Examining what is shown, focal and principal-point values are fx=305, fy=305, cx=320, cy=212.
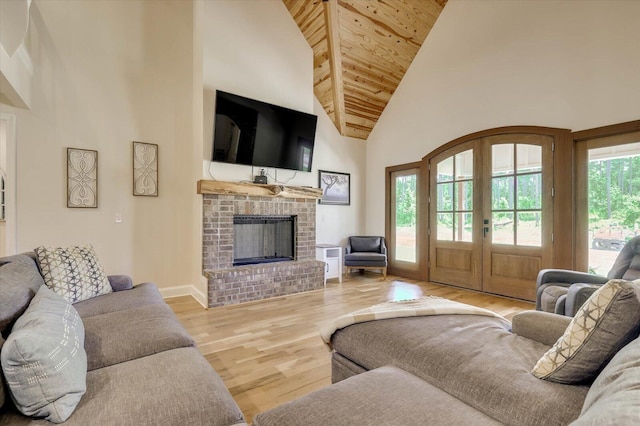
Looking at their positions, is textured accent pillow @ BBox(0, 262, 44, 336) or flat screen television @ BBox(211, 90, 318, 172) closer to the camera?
textured accent pillow @ BBox(0, 262, 44, 336)

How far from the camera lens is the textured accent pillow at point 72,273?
2.18 m

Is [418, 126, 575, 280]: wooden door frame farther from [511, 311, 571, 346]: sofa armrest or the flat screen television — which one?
the flat screen television

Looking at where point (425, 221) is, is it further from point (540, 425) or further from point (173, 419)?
point (173, 419)

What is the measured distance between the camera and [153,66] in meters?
3.93

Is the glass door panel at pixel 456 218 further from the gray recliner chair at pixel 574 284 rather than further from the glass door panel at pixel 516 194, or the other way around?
the gray recliner chair at pixel 574 284

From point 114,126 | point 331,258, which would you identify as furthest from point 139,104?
point 331,258

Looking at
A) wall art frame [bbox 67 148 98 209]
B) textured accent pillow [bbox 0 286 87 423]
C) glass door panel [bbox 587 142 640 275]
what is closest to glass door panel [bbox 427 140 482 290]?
glass door panel [bbox 587 142 640 275]

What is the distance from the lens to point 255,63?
4195mm

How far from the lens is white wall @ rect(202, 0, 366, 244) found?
3801mm

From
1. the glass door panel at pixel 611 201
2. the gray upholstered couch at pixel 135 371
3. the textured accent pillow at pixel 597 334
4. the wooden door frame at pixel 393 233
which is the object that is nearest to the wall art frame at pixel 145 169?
the gray upholstered couch at pixel 135 371

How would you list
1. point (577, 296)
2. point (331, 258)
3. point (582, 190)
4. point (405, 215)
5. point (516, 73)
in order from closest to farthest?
point (577, 296)
point (582, 190)
point (516, 73)
point (331, 258)
point (405, 215)

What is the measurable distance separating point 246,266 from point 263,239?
0.59 meters

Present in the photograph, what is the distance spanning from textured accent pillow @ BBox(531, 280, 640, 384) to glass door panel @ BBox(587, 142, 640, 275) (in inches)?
122

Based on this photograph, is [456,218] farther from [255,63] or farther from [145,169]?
[145,169]
